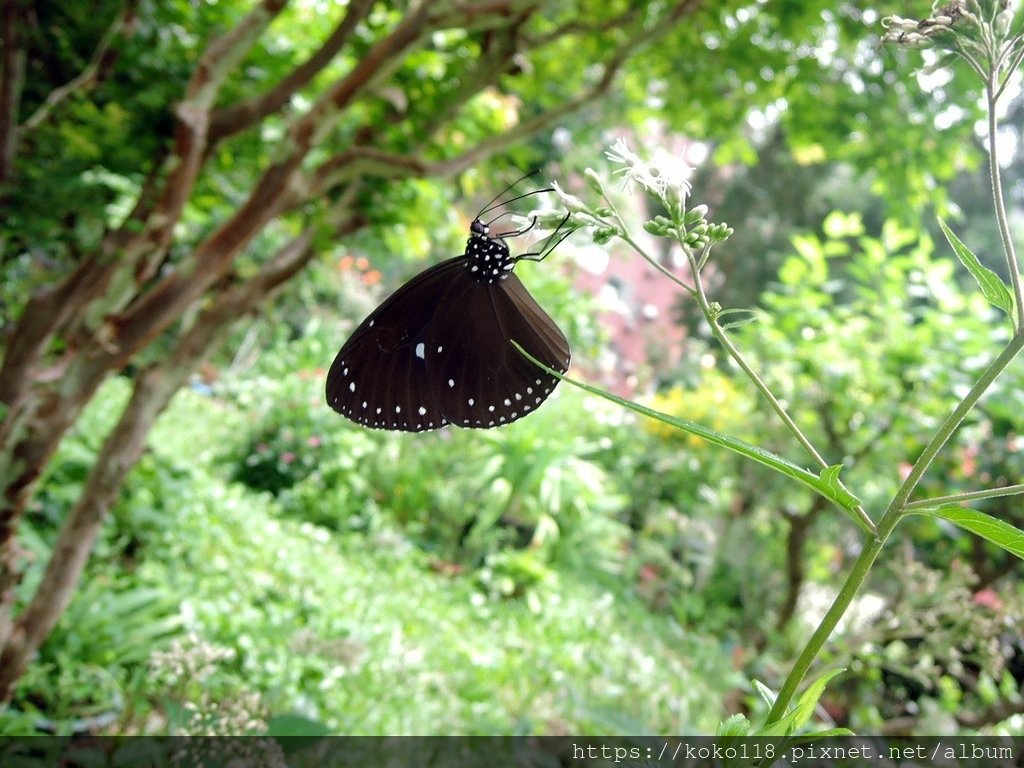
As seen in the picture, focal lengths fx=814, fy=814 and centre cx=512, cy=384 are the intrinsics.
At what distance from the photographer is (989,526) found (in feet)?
1.61

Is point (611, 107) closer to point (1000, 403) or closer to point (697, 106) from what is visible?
point (697, 106)

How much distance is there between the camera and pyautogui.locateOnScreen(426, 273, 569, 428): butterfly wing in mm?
676

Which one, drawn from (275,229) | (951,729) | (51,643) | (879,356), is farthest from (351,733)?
(275,229)

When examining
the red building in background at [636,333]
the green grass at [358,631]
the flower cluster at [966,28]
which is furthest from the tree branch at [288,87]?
the red building in background at [636,333]

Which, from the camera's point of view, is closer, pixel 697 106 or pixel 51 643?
pixel 51 643

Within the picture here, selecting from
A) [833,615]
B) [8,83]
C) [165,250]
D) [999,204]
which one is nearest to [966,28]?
[999,204]

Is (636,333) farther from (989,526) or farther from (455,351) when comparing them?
(989,526)

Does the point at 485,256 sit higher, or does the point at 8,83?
the point at 8,83

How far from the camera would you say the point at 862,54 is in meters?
2.90

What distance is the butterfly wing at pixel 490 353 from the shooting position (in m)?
0.68

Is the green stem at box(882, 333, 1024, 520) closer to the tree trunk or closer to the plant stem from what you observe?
the plant stem

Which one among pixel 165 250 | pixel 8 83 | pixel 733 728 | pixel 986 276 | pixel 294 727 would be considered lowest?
pixel 294 727

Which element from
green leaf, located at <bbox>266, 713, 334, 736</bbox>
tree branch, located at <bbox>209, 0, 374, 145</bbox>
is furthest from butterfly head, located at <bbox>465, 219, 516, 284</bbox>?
tree branch, located at <bbox>209, 0, 374, 145</bbox>

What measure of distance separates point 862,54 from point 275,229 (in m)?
4.12
